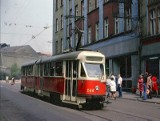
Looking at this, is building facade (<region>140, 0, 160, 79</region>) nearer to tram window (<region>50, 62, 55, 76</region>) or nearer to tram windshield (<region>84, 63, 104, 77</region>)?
tram window (<region>50, 62, 55, 76</region>)

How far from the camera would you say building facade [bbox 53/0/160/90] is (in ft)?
100.0

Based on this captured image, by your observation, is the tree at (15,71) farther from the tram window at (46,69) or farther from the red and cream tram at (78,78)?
the red and cream tram at (78,78)

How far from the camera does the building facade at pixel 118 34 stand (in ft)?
100.0

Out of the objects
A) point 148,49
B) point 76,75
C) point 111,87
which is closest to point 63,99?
point 76,75

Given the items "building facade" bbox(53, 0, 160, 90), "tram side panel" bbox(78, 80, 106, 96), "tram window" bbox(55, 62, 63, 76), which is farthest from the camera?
"building facade" bbox(53, 0, 160, 90)

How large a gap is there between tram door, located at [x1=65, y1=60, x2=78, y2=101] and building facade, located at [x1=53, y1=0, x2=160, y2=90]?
26.5ft

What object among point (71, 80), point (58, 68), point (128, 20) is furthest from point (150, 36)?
point (71, 80)

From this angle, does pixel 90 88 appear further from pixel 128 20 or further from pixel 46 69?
pixel 128 20

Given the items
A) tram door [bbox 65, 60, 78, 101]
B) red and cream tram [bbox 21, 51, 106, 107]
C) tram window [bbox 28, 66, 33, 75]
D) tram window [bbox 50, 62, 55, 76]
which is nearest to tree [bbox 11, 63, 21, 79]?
tram window [bbox 28, 66, 33, 75]

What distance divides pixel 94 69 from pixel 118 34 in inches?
631

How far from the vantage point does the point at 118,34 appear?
33.9 meters

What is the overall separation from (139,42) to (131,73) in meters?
3.18

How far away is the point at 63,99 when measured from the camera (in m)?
19.7

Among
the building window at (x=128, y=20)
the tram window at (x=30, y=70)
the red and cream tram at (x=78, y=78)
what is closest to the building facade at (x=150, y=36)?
the building window at (x=128, y=20)
